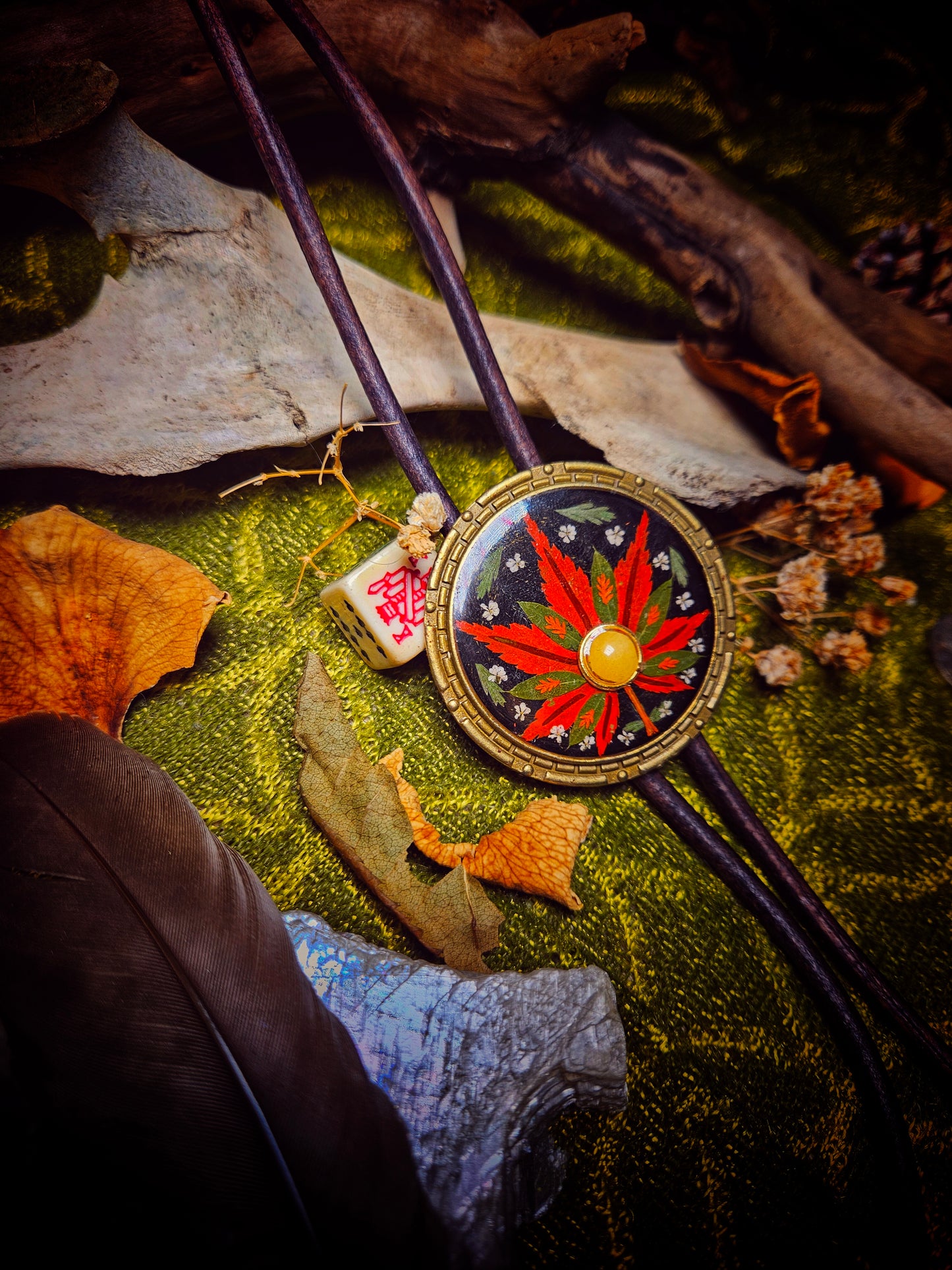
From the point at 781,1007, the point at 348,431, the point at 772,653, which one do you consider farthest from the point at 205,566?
the point at 781,1007

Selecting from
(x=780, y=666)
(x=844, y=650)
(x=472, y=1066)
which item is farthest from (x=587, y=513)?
(x=472, y=1066)

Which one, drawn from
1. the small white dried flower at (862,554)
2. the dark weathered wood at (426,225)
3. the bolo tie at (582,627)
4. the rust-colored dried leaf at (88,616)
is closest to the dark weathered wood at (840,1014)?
the bolo tie at (582,627)

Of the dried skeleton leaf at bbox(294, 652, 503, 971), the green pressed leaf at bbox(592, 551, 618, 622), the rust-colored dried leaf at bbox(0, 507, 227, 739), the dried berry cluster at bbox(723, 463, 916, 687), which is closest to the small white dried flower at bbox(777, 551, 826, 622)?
the dried berry cluster at bbox(723, 463, 916, 687)

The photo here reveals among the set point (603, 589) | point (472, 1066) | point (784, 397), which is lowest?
point (472, 1066)

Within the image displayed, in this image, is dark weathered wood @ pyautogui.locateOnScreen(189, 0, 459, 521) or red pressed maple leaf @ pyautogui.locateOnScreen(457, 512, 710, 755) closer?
dark weathered wood @ pyautogui.locateOnScreen(189, 0, 459, 521)

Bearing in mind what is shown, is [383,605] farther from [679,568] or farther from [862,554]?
[862,554]

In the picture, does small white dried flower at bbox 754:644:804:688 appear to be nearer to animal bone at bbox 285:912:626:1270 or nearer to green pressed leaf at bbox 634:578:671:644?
green pressed leaf at bbox 634:578:671:644

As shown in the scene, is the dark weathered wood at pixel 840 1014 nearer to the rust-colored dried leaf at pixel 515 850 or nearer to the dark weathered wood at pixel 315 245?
the rust-colored dried leaf at pixel 515 850
